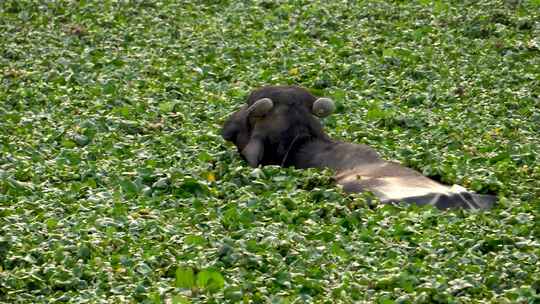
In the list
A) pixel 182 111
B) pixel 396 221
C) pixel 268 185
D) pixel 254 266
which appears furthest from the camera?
pixel 182 111

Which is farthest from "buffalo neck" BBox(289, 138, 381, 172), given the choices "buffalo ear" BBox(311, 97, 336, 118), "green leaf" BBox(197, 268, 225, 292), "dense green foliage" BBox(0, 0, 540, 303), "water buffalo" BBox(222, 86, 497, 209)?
"green leaf" BBox(197, 268, 225, 292)

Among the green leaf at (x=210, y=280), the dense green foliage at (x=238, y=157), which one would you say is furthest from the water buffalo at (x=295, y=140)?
the green leaf at (x=210, y=280)

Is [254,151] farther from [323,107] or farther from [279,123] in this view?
[323,107]

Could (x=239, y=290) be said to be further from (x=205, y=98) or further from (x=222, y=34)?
(x=222, y=34)

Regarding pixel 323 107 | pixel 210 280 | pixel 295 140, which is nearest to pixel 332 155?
pixel 295 140

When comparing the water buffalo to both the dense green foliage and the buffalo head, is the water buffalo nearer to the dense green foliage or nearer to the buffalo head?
the buffalo head

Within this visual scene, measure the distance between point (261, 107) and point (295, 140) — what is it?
44 centimetres

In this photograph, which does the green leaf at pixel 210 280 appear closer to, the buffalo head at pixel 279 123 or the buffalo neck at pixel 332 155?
the buffalo neck at pixel 332 155

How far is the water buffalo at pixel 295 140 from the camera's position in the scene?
12594mm

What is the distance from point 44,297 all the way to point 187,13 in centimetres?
1059

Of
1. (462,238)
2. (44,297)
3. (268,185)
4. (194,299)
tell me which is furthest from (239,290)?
(268,185)

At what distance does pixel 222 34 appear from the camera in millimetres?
18375

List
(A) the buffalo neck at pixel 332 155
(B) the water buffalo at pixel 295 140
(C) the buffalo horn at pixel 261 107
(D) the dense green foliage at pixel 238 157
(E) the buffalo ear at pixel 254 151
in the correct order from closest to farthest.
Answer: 1. (D) the dense green foliage at pixel 238 157
2. (B) the water buffalo at pixel 295 140
3. (A) the buffalo neck at pixel 332 155
4. (E) the buffalo ear at pixel 254 151
5. (C) the buffalo horn at pixel 261 107

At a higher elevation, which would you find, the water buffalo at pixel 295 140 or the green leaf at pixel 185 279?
the green leaf at pixel 185 279
